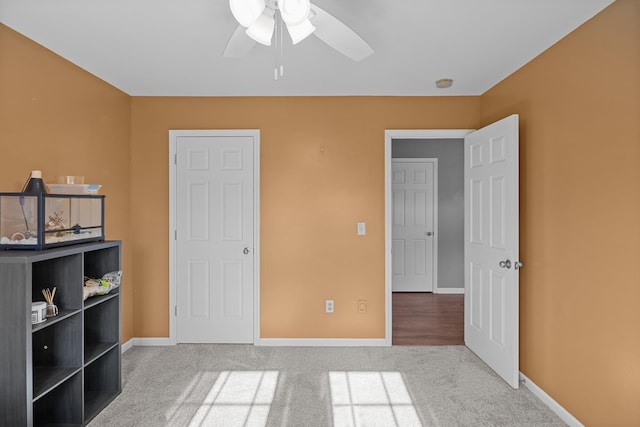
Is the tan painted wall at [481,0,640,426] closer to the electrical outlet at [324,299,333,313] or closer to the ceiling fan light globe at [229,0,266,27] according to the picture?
the electrical outlet at [324,299,333,313]

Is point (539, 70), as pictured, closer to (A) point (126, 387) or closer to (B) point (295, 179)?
(B) point (295, 179)

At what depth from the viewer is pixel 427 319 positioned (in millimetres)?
4473

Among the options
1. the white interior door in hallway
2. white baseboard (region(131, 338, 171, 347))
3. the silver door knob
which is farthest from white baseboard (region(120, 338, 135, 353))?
the white interior door in hallway

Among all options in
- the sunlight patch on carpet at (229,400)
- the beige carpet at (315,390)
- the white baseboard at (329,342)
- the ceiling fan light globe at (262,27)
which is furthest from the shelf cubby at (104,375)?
the ceiling fan light globe at (262,27)

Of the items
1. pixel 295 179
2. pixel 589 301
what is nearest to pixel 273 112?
pixel 295 179

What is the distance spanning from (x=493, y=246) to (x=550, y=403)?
1.14m

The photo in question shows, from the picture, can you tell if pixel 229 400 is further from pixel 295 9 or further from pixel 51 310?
pixel 295 9

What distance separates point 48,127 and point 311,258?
234 cm

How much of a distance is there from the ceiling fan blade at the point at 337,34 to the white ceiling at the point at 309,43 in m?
0.45

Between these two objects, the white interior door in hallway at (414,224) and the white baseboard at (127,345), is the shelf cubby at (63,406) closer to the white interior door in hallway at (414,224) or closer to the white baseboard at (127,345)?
the white baseboard at (127,345)

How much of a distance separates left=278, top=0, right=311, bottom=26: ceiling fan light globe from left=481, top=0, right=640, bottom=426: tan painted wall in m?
1.69

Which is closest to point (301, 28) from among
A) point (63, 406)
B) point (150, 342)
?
point (63, 406)

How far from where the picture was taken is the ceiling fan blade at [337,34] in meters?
1.53

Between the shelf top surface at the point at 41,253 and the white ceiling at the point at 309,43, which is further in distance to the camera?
the white ceiling at the point at 309,43
